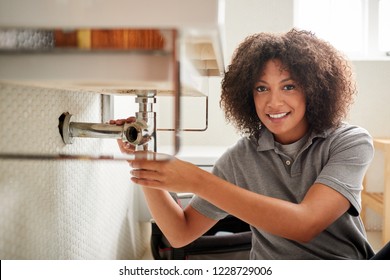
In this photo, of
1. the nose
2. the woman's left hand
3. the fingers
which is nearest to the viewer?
the woman's left hand

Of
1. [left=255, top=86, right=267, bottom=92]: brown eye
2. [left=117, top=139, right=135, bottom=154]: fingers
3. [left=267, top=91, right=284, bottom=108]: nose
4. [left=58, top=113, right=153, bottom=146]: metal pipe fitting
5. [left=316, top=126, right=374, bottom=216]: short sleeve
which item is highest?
[left=255, top=86, right=267, bottom=92]: brown eye

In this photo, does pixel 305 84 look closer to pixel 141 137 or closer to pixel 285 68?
pixel 285 68

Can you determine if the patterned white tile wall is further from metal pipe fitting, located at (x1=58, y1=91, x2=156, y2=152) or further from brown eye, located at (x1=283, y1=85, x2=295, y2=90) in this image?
brown eye, located at (x1=283, y1=85, x2=295, y2=90)

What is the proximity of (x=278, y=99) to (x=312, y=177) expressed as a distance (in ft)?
0.53

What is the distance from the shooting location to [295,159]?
2.41ft

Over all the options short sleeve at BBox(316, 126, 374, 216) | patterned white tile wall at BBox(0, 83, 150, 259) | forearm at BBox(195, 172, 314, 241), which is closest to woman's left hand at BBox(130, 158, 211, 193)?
forearm at BBox(195, 172, 314, 241)

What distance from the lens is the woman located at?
617 mm

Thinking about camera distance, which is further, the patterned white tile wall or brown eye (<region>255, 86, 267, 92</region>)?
brown eye (<region>255, 86, 267, 92</region>)

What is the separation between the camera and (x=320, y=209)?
600 mm

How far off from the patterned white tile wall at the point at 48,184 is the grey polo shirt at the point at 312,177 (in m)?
0.24

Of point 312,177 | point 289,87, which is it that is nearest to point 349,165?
point 312,177

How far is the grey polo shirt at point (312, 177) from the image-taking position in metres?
0.66

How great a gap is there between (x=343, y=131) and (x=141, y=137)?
16.2 inches
